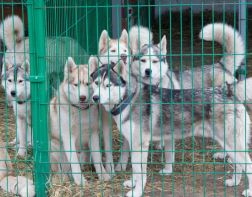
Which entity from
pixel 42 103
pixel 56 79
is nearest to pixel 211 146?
pixel 56 79

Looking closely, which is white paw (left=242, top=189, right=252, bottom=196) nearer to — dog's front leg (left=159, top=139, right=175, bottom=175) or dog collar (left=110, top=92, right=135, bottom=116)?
dog's front leg (left=159, top=139, right=175, bottom=175)

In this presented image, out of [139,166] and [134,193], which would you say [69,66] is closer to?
[139,166]

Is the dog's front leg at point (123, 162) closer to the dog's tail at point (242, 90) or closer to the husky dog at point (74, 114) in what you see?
the husky dog at point (74, 114)

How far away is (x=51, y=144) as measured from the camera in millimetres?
4605

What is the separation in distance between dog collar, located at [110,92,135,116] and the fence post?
1.90 feet

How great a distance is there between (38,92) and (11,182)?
2.66 ft

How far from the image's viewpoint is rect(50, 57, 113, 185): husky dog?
4.46 meters

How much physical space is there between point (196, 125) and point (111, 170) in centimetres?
88

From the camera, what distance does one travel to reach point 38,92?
13.1 ft

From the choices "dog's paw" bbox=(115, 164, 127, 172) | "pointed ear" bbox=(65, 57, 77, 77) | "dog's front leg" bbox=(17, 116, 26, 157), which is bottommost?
"dog's paw" bbox=(115, 164, 127, 172)

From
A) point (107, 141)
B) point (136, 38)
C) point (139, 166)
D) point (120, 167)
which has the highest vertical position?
point (136, 38)

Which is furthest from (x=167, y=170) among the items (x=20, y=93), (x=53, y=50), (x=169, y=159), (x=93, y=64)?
(x=20, y=93)

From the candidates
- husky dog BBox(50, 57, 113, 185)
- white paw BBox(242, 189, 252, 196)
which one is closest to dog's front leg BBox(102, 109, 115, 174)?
husky dog BBox(50, 57, 113, 185)

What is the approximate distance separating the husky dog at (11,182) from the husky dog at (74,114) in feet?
1.40
